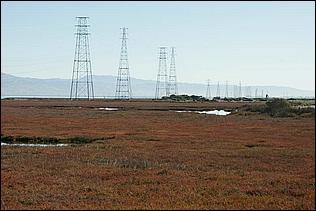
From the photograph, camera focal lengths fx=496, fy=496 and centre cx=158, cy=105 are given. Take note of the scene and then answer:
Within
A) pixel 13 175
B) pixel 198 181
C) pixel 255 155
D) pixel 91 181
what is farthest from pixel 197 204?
pixel 255 155

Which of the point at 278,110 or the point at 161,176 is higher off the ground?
the point at 278,110

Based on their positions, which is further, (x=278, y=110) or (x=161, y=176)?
(x=278, y=110)

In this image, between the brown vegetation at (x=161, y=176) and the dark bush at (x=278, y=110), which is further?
the dark bush at (x=278, y=110)

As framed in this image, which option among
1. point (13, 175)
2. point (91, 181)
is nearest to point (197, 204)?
point (91, 181)

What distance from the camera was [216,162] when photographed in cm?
2847

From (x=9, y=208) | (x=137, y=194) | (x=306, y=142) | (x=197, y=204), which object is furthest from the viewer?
(x=306, y=142)

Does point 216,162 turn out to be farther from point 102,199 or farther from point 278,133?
point 278,133

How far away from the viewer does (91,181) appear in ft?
72.3

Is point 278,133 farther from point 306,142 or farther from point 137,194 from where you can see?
point 137,194

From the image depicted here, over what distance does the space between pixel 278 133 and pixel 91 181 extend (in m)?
32.1

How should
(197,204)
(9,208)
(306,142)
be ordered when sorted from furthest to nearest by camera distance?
(306,142)
(197,204)
(9,208)

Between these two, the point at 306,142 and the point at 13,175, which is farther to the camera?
the point at 306,142

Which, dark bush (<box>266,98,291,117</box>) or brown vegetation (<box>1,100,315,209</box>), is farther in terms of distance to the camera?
dark bush (<box>266,98,291,117</box>)

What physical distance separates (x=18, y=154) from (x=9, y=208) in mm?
16546
